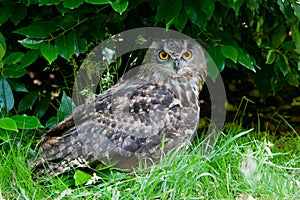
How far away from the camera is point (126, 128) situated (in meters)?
4.05

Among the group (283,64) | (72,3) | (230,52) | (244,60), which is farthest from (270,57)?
(72,3)

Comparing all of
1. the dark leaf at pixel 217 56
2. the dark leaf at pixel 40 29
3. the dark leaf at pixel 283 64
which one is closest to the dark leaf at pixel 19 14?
the dark leaf at pixel 40 29

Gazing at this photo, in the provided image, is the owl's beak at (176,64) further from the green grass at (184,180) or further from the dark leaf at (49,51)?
the dark leaf at (49,51)

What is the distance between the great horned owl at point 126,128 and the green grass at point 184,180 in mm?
127

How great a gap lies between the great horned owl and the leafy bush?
294mm

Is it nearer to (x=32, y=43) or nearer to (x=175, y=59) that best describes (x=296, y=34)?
(x=175, y=59)

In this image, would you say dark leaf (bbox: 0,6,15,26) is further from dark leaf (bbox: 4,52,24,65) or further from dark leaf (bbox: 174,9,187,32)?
dark leaf (bbox: 174,9,187,32)

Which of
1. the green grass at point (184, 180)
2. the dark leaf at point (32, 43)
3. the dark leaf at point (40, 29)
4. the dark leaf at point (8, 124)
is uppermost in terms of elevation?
the dark leaf at point (40, 29)

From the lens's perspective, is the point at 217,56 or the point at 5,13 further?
the point at 5,13

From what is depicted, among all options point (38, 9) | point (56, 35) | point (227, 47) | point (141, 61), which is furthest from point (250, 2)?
point (38, 9)

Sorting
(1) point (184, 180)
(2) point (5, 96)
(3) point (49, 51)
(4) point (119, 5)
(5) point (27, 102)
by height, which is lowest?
(1) point (184, 180)

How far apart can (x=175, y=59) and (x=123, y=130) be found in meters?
0.69

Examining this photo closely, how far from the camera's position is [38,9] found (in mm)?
5047

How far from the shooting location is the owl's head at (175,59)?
437cm
